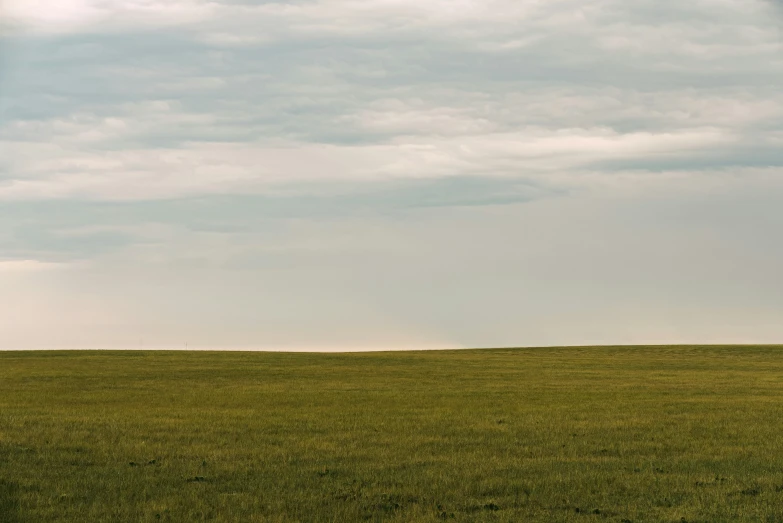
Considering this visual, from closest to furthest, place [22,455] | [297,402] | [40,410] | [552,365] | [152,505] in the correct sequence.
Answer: [152,505] → [22,455] → [40,410] → [297,402] → [552,365]

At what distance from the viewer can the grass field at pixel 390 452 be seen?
17.3m

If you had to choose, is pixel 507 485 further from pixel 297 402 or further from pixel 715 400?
pixel 715 400

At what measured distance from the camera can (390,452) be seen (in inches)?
942

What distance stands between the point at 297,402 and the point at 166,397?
730cm

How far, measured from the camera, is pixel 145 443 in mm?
25719

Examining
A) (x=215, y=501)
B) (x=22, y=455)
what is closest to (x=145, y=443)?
(x=22, y=455)

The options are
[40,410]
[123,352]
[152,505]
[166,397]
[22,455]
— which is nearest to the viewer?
[152,505]

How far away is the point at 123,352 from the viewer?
298 ft

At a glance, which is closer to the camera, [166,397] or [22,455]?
[22,455]

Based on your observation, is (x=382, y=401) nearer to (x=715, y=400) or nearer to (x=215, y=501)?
(x=715, y=400)

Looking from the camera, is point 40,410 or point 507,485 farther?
point 40,410

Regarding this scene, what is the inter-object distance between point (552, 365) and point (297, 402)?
133 ft

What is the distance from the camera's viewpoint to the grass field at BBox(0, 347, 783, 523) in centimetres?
1727

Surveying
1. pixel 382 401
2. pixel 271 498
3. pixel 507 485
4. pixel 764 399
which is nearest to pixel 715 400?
pixel 764 399
